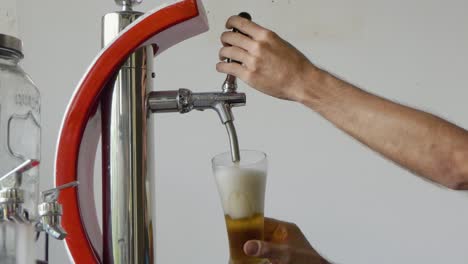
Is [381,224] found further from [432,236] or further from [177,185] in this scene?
[177,185]

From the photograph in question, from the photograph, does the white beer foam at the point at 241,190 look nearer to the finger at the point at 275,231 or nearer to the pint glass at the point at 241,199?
the pint glass at the point at 241,199

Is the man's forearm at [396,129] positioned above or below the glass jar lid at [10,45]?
below

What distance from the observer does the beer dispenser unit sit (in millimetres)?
652

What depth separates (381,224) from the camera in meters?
1.62

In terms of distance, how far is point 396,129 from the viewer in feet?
2.63

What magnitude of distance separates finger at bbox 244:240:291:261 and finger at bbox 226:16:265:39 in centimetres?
24

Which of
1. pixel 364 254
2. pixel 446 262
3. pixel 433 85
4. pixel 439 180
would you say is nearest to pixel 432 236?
pixel 446 262

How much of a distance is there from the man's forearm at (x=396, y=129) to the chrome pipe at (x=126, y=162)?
8.6 inches

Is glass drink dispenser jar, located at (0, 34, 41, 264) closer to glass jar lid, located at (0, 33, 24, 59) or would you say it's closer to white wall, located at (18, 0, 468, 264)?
glass jar lid, located at (0, 33, 24, 59)

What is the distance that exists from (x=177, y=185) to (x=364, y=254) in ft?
1.73

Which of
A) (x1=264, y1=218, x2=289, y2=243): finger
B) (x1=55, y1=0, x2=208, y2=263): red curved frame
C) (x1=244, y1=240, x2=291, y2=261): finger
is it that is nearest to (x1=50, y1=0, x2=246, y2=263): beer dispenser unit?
(x1=55, y1=0, x2=208, y2=263): red curved frame

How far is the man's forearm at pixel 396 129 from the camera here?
2.56 feet

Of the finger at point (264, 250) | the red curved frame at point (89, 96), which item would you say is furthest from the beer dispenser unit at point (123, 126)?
the finger at point (264, 250)

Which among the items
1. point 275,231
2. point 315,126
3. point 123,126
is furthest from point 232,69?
point 315,126
